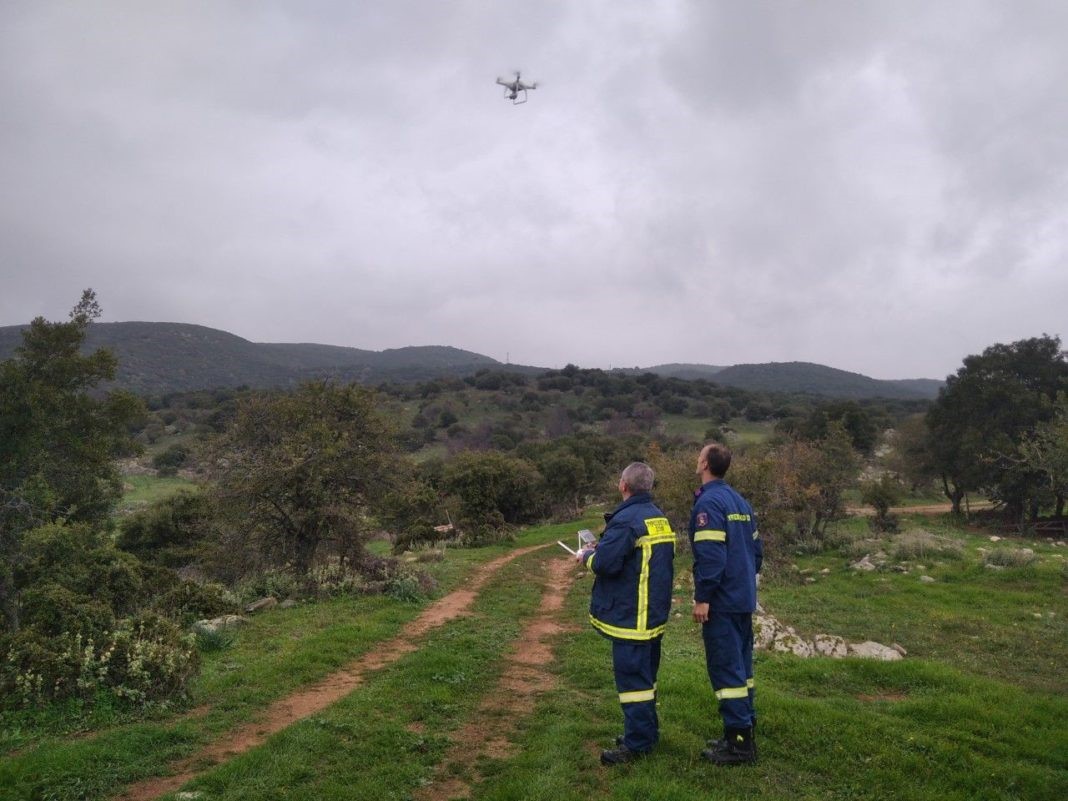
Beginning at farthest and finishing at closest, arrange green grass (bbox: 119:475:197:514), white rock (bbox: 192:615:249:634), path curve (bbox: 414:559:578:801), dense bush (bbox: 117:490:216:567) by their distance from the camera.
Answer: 1. green grass (bbox: 119:475:197:514)
2. dense bush (bbox: 117:490:216:567)
3. white rock (bbox: 192:615:249:634)
4. path curve (bbox: 414:559:578:801)

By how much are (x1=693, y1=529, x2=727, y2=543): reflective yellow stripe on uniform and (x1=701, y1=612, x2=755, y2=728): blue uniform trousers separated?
1.93ft

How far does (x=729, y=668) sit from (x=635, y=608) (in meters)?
0.83

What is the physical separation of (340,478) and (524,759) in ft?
31.8

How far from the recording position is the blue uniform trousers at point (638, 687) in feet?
16.6

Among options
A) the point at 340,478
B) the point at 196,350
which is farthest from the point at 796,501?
the point at 196,350

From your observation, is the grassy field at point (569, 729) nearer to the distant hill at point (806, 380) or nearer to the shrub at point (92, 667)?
the shrub at point (92, 667)

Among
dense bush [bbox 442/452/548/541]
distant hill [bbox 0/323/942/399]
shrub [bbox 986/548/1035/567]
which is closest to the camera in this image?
shrub [bbox 986/548/1035/567]

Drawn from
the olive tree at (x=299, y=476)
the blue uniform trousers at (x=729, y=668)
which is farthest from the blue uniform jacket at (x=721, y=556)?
the olive tree at (x=299, y=476)

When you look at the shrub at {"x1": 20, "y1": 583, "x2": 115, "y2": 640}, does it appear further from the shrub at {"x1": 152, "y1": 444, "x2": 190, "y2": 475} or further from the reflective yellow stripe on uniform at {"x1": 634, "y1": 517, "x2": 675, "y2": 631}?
the shrub at {"x1": 152, "y1": 444, "x2": 190, "y2": 475}

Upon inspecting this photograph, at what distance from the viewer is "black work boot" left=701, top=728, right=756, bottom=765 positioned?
16.4ft

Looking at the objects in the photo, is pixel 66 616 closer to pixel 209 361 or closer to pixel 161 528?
pixel 161 528

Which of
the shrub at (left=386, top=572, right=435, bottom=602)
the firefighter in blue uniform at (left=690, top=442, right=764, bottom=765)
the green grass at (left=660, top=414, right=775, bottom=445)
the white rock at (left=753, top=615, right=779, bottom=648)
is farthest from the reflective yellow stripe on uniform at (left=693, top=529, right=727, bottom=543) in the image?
the green grass at (left=660, top=414, right=775, bottom=445)

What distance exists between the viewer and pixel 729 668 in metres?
5.01

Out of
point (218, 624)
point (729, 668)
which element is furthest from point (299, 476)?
point (729, 668)
